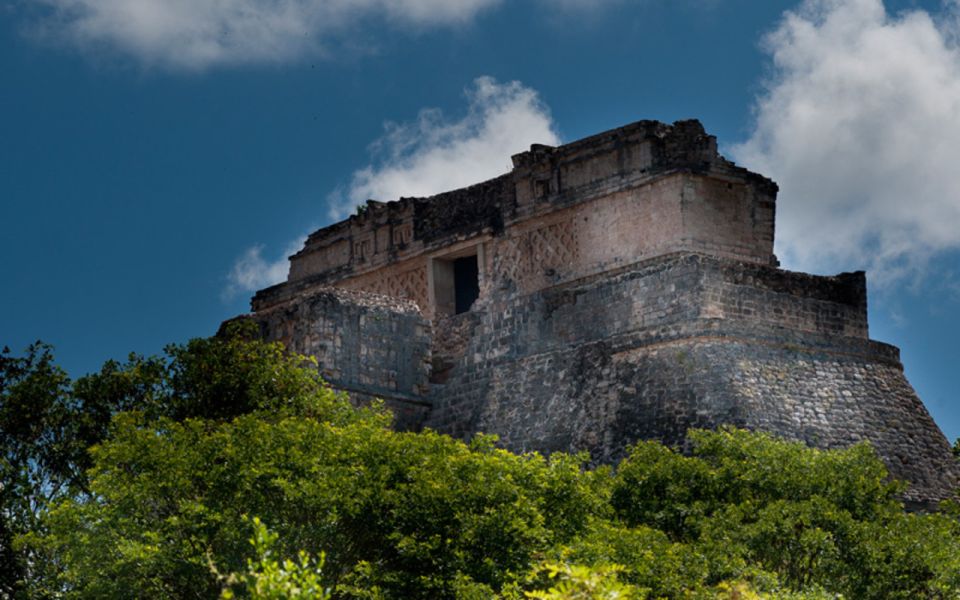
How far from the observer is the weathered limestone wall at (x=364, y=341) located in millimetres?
21781

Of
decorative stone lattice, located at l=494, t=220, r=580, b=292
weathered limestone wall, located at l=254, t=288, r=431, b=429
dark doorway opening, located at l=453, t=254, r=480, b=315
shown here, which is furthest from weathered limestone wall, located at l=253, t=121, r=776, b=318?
weathered limestone wall, located at l=254, t=288, r=431, b=429

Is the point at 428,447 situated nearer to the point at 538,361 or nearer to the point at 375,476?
the point at 375,476

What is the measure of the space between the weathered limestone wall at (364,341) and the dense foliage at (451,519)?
3094 mm

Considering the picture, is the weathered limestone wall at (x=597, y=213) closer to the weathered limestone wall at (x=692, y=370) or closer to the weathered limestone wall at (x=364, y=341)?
the weathered limestone wall at (x=692, y=370)

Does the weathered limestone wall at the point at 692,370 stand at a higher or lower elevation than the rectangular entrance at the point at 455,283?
lower

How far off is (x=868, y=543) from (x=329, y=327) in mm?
8400

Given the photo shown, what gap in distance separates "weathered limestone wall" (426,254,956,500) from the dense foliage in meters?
1.45

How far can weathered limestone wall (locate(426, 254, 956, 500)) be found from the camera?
66.1 feet

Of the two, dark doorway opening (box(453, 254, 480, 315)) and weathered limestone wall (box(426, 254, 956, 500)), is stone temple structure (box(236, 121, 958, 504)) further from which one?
Result: dark doorway opening (box(453, 254, 480, 315))

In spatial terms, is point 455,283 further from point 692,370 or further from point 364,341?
point 692,370

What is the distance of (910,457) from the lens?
20.3 m

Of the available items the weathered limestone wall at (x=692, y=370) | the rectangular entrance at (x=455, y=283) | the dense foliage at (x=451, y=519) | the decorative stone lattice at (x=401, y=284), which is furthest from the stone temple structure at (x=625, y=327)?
the dense foliage at (x=451, y=519)

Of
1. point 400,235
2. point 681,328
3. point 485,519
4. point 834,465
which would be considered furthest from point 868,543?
point 400,235

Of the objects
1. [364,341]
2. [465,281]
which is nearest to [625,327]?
[364,341]
